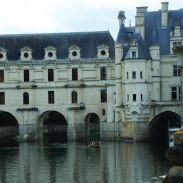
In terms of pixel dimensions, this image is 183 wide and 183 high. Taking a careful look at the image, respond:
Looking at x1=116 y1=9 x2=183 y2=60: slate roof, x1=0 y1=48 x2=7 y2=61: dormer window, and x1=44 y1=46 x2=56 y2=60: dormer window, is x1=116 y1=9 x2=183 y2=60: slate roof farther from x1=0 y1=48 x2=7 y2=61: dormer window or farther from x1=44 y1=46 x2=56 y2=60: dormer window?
x1=0 y1=48 x2=7 y2=61: dormer window

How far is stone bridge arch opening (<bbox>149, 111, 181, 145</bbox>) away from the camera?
7200cm

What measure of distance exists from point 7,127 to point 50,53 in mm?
13942

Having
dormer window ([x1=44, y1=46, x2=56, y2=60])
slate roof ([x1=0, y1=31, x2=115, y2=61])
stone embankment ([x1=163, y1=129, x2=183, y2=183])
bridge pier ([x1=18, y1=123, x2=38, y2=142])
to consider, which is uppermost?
slate roof ([x1=0, y1=31, x2=115, y2=61])

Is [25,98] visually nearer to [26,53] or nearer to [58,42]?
[26,53]

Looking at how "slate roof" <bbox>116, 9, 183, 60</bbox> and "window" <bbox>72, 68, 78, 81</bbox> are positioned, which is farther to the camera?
"window" <bbox>72, 68, 78, 81</bbox>

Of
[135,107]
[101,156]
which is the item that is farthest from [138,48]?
[101,156]

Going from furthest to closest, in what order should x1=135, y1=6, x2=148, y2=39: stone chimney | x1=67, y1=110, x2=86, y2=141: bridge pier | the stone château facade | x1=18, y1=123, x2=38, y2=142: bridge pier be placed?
1. x1=18, y1=123, x2=38, y2=142: bridge pier
2. x1=67, y1=110, x2=86, y2=141: bridge pier
3. x1=135, y1=6, x2=148, y2=39: stone chimney
4. the stone château facade

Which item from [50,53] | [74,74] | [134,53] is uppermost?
[50,53]

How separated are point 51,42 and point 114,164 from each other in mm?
39627

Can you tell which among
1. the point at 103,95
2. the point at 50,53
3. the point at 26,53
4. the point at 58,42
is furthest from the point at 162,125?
the point at 26,53

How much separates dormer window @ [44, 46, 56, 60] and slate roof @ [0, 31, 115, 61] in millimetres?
674

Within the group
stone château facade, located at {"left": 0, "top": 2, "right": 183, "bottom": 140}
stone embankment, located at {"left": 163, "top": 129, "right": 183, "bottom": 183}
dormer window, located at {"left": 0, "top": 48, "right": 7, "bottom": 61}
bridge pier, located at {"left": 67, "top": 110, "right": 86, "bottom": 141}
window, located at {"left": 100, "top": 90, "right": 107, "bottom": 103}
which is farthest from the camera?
dormer window, located at {"left": 0, "top": 48, "right": 7, "bottom": 61}

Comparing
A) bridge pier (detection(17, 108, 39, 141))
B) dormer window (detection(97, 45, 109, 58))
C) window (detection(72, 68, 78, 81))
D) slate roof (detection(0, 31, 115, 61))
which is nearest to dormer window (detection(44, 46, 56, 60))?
slate roof (detection(0, 31, 115, 61))

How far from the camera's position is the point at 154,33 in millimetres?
74688
